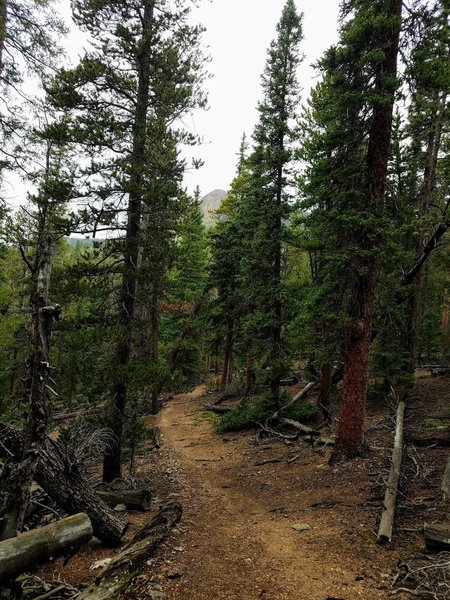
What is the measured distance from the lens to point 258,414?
661 inches

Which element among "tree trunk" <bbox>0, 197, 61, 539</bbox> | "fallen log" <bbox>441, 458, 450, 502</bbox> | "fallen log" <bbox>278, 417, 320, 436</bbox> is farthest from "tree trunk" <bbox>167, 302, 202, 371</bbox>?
"tree trunk" <bbox>0, 197, 61, 539</bbox>

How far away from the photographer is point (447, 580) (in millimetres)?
4797

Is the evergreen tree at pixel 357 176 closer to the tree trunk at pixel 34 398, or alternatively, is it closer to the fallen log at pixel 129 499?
the fallen log at pixel 129 499

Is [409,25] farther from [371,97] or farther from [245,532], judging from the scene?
[245,532]

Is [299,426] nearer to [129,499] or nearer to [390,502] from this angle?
[129,499]

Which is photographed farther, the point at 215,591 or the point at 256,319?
the point at 256,319

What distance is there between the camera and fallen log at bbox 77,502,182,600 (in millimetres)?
4352

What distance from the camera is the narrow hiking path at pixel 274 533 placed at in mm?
5168

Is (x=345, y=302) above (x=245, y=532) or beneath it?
above

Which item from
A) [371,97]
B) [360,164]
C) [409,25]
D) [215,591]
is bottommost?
[215,591]

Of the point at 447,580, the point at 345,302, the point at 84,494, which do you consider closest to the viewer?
the point at 447,580

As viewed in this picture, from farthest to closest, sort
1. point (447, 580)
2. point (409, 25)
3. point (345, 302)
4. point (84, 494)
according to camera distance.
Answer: point (345, 302), point (409, 25), point (84, 494), point (447, 580)

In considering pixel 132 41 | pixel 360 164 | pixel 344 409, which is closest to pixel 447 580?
pixel 344 409

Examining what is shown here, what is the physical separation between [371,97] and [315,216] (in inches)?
119
